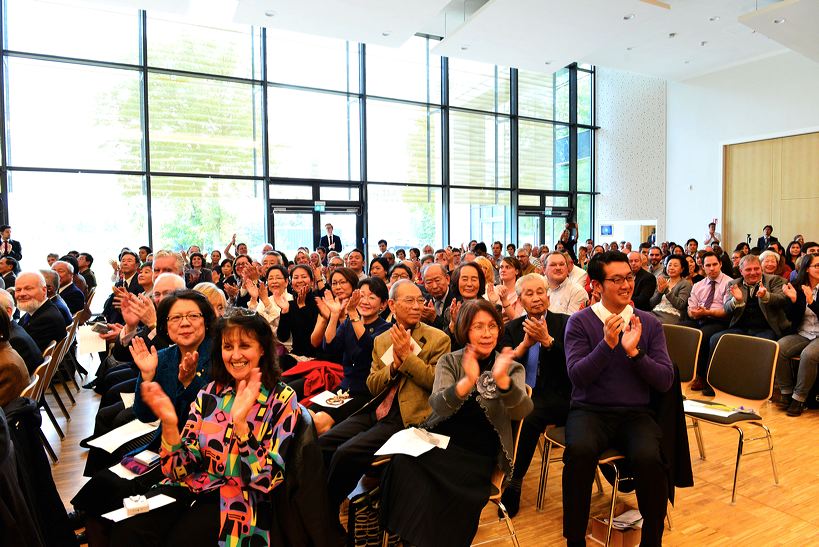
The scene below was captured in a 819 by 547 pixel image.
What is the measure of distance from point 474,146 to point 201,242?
7.68m

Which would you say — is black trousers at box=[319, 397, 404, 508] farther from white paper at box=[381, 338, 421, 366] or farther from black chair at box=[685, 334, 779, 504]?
black chair at box=[685, 334, 779, 504]

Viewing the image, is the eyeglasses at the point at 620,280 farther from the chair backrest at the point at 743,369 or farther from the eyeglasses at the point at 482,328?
the chair backrest at the point at 743,369

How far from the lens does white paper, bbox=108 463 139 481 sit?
230cm

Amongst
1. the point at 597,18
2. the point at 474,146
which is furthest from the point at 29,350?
the point at 474,146

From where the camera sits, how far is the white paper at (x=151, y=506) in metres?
1.98

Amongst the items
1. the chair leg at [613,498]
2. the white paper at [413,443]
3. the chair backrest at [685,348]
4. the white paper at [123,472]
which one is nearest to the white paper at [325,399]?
the white paper at [413,443]

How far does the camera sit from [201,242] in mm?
11805

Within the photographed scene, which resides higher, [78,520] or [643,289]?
[643,289]

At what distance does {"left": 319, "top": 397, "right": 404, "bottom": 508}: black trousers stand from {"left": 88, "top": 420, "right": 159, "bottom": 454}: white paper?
34.6 inches

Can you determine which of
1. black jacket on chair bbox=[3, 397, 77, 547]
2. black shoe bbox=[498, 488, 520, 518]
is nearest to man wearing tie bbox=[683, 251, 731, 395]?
black shoe bbox=[498, 488, 520, 518]

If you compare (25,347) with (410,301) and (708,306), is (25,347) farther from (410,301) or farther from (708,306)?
(708,306)

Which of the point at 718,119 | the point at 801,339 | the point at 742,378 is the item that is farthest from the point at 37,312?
the point at 718,119

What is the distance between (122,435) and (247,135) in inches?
414

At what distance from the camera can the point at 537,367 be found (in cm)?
325
